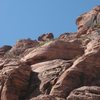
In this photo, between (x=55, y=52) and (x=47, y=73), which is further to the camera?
(x=55, y=52)

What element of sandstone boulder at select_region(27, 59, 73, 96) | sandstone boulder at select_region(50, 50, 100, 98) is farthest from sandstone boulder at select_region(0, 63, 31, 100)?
sandstone boulder at select_region(50, 50, 100, 98)

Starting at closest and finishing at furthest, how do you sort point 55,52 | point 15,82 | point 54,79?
point 15,82 < point 54,79 < point 55,52

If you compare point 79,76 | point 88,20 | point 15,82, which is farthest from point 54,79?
point 88,20

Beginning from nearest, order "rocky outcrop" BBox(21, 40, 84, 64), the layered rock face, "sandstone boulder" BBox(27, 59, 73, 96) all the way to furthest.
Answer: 1. the layered rock face
2. "sandstone boulder" BBox(27, 59, 73, 96)
3. "rocky outcrop" BBox(21, 40, 84, 64)

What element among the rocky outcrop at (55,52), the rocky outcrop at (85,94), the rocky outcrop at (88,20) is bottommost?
the rocky outcrop at (85,94)

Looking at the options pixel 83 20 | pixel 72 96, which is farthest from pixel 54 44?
pixel 83 20

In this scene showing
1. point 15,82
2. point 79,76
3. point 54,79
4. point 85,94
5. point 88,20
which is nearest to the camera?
point 85,94

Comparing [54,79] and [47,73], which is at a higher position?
[47,73]

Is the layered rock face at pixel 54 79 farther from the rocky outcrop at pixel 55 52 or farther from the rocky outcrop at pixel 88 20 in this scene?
the rocky outcrop at pixel 88 20

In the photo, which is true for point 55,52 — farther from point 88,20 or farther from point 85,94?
point 88,20

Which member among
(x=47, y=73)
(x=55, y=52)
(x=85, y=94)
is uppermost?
(x=55, y=52)

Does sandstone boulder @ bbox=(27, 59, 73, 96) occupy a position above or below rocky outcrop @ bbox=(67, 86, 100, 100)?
above

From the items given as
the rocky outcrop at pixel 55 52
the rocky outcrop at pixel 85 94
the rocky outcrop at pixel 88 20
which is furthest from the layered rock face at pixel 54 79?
the rocky outcrop at pixel 88 20

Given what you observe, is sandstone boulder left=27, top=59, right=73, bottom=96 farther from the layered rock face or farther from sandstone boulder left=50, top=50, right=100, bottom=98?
sandstone boulder left=50, top=50, right=100, bottom=98
